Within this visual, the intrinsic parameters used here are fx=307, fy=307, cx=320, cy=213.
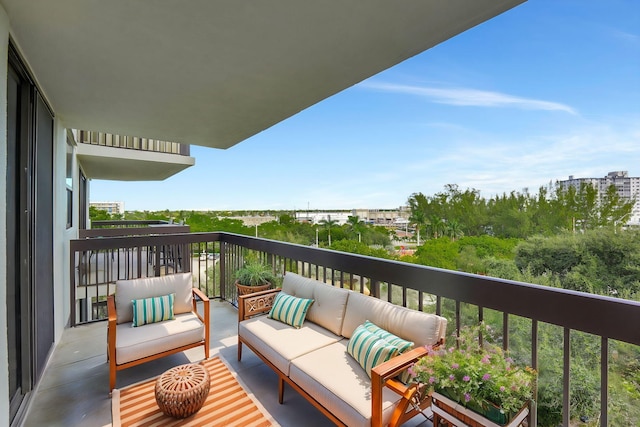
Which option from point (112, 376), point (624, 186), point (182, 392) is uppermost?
point (624, 186)

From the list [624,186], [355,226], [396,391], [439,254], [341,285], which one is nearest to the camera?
[396,391]

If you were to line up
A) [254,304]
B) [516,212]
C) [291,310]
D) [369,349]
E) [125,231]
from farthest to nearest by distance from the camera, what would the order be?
1. [516,212]
2. [125,231]
3. [254,304]
4. [291,310]
5. [369,349]

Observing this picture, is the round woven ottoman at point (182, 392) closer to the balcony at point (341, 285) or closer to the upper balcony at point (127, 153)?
the balcony at point (341, 285)

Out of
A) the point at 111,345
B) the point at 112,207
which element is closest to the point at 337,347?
the point at 111,345

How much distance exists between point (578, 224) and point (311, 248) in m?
27.1

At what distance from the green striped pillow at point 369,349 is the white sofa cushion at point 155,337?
1.67m

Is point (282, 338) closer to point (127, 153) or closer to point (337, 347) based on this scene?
point (337, 347)

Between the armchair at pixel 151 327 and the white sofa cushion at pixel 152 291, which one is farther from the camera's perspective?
the white sofa cushion at pixel 152 291

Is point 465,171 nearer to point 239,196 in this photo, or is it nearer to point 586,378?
point 239,196

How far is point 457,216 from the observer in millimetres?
32000

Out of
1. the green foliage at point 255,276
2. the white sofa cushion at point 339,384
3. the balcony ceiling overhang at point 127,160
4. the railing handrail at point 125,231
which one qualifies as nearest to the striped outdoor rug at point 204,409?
the white sofa cushion at point 339,384

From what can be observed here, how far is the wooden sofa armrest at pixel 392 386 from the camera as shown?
1756mm

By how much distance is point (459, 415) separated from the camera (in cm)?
163

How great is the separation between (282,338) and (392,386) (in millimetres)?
1151
